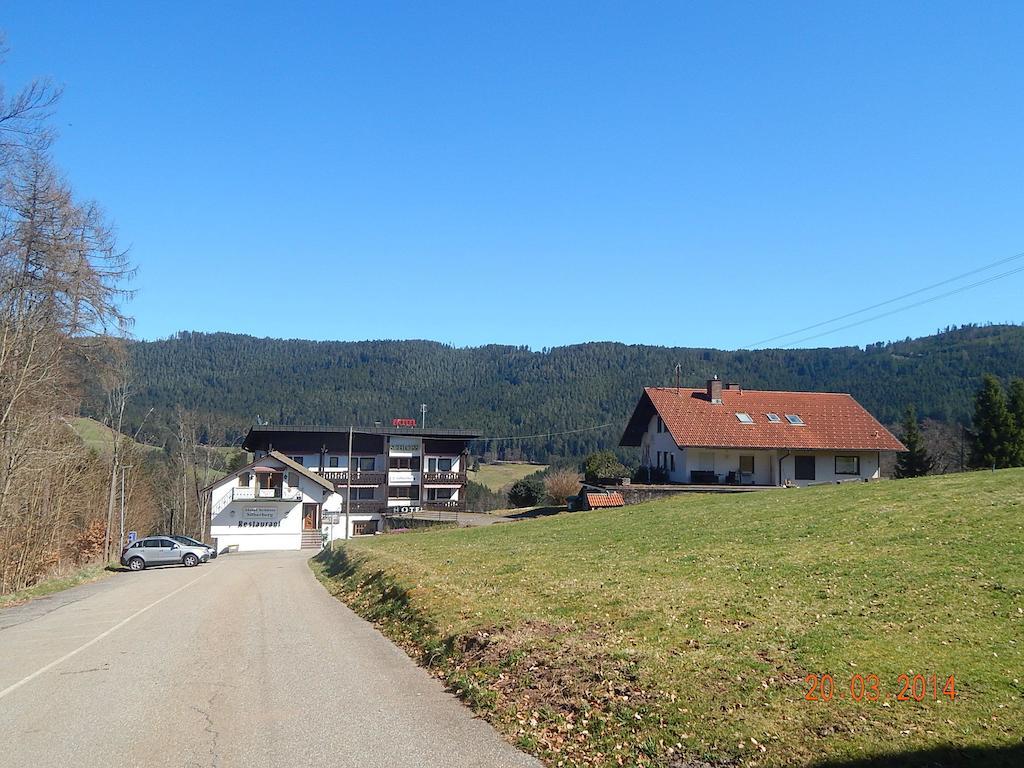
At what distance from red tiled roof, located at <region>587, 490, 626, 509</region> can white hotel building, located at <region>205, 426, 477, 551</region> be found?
1286 inches

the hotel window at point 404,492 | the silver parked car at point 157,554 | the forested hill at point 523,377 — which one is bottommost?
the silver parked car at point 157,554

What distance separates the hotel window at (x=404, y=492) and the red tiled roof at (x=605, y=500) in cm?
4492

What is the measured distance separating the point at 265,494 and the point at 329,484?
568 cm

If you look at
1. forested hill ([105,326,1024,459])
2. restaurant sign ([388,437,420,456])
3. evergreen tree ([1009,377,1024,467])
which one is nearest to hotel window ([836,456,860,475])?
evergreen tree ([1009,377,1024,467])

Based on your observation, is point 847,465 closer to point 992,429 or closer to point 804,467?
point 804,467

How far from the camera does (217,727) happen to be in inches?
329

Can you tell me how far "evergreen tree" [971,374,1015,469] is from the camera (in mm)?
55688

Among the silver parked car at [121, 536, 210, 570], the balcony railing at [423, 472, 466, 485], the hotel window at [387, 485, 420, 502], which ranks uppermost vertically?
the balcony railing at [423, 472, 466, 485]

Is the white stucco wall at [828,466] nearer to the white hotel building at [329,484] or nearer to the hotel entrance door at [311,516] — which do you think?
the white hotel building at [329,484]

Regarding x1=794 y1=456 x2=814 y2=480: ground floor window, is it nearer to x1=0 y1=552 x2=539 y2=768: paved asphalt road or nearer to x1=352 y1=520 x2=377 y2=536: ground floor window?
x1=0 y1=552 x2=539 y2=768: paved asphalt road

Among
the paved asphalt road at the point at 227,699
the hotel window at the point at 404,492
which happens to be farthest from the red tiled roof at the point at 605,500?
the hotel window at the point at 404,492

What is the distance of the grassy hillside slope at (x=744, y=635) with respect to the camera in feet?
22.1

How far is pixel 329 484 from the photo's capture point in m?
74.9
